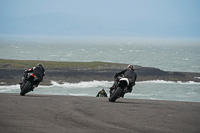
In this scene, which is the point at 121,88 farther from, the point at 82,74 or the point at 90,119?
the point at 82,74

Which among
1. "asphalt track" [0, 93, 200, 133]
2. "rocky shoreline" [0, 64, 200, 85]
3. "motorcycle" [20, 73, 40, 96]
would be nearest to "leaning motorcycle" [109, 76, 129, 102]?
"asphalt track" [0, 93, 200, 133]

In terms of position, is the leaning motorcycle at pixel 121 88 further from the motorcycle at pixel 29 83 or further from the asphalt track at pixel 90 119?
the motorcycle at pixel 29 83

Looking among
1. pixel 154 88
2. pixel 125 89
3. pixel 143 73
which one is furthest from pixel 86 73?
pixel 125 89

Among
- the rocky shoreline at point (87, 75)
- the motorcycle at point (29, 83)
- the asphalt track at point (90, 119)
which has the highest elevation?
the motorcycle at point (29, 83)

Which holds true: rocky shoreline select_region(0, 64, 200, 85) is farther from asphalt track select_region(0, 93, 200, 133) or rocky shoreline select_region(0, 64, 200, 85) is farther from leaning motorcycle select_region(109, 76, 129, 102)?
asphalt track select_region(0, 93, 200, 133)

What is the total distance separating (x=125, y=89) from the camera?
1330cm

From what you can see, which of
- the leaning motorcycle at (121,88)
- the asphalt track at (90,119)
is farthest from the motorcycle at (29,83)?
the leaning motorcycle at (121,88)

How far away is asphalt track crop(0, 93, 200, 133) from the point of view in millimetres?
8078

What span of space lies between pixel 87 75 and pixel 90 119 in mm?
60028

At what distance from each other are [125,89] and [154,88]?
4361 centimetres

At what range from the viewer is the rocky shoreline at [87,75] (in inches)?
2507

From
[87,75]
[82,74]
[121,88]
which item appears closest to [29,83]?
[121,88]

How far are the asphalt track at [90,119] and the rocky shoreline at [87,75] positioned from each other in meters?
49.0

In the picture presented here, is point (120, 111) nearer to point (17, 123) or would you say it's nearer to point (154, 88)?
point (17, 123)
